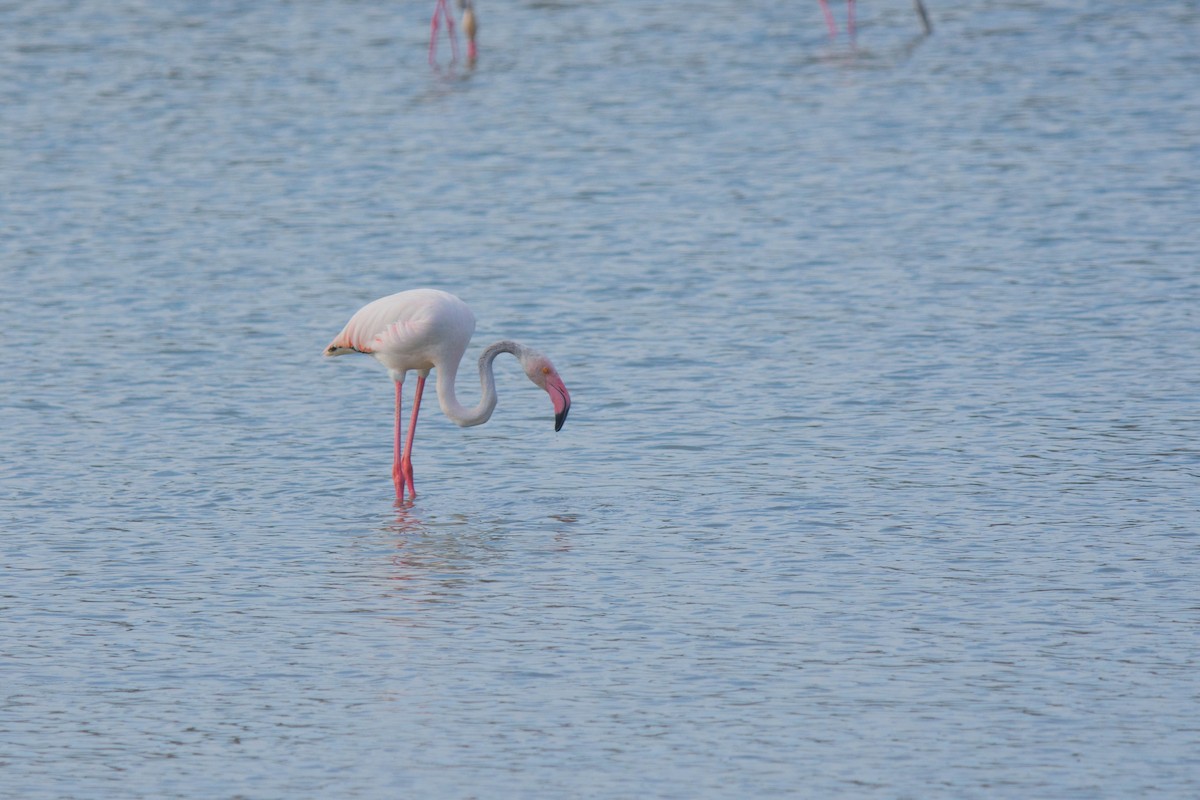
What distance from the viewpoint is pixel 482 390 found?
1040 centimetres

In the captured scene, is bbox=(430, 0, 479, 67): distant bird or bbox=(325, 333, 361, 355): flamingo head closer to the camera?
bbox=(325, 333, 361, 355): flamingo head

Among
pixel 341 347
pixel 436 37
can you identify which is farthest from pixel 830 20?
pixel 341 347

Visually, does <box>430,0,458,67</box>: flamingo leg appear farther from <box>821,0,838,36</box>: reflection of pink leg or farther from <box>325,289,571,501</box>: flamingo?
<box>325,289,571,501</box>: flamingo

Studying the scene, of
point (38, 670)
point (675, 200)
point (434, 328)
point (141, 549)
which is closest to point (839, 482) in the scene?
point (434, 328)

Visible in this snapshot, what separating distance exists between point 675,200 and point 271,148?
180 inches

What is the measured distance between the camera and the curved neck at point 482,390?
34.0 feet

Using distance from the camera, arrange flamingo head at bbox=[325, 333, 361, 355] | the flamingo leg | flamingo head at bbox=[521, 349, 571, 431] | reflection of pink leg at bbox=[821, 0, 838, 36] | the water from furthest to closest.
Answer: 1. reflection of pink leg at bbox=[821, 0, 838, 36]
2. the flamingo leg
3. flamingo head at bbox=[325, 333, 361, 355]
4. flamingo head at bbox=[521, 349, 571, 431]
5. the water

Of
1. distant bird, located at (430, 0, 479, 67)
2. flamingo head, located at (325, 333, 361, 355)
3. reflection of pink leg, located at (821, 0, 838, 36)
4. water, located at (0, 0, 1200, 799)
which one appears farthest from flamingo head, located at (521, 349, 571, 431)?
reflection of pink leg, located at (821, 0, 838, 36)

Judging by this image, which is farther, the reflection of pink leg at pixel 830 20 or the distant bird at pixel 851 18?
the reflection of pink leg at pixel 830 20

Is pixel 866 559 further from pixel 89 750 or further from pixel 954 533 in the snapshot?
pixel 89 750

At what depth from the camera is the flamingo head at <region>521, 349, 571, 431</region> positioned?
10266 millimetres

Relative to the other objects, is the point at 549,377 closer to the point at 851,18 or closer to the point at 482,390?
the point at 482,390

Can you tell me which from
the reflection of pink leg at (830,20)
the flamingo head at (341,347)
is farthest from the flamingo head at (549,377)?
the reflection of pink leg at (830,20)

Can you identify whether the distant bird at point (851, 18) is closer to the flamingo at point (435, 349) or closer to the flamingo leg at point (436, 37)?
the flamingo leg at point (436, 37)
